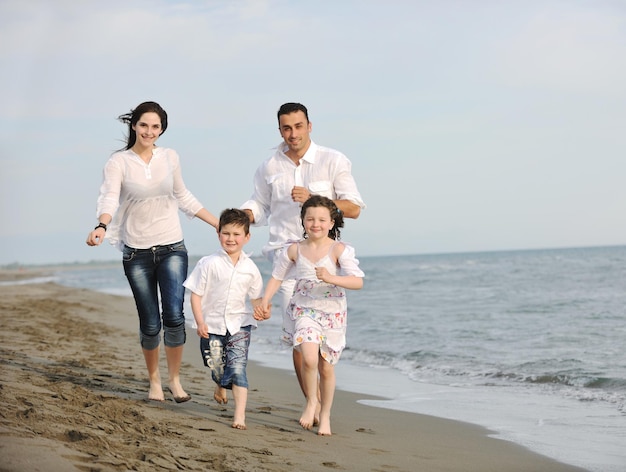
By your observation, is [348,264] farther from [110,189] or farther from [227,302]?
[110,189]

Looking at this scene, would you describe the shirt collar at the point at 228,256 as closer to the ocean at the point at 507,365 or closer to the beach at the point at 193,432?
the beach at the point at 193,432

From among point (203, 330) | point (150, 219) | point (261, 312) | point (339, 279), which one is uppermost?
point (150, 219)

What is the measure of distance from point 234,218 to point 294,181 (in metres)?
0.47

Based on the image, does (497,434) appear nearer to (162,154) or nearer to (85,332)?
Answer: (162,154)

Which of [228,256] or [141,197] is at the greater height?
[141,197]

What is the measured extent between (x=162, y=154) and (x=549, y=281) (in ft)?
76.1

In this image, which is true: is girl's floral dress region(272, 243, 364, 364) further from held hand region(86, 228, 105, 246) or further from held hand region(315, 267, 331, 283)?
held hand region(86, 228, 105, 246)

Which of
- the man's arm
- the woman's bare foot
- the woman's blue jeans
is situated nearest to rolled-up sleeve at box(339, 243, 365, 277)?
the man's arm

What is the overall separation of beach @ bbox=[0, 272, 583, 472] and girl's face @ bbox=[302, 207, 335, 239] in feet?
4.01

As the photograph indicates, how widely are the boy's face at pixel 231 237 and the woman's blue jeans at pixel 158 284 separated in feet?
1.96

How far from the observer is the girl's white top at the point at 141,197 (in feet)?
17.2

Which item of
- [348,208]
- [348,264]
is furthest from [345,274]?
[348,208]

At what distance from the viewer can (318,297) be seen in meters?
4.73

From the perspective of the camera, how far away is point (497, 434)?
5.24 m
